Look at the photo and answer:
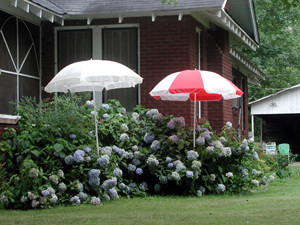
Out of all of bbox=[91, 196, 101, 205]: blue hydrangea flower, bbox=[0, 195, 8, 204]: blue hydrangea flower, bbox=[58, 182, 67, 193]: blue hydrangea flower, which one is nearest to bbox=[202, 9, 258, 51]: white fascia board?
bbox=[91, 196, 101, 205]: blue hydrangea flower

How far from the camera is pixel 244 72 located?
18.5 metres

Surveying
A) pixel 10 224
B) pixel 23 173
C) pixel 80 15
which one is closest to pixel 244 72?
pixel 80 15

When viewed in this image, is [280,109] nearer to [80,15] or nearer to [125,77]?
[80,15]

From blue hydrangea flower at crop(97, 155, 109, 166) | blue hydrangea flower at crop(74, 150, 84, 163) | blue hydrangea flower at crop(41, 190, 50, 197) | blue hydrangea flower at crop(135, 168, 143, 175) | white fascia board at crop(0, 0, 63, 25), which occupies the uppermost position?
white fascia board at crop(0, 0, 63, 25)

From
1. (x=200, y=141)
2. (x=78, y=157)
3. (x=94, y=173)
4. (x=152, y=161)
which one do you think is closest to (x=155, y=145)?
(x=152, y=161)

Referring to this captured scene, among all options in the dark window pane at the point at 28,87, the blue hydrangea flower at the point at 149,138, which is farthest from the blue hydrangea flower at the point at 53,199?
the dark window pane at the point at 28,87

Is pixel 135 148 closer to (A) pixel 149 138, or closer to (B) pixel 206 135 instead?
(A) pixel 149 138

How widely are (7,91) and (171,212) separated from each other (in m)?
4.85

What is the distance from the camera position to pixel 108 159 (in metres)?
7.61

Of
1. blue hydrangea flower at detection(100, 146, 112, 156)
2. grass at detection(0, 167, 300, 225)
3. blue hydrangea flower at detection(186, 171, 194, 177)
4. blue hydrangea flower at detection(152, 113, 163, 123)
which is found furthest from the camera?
blue hydrangea flower at detection(152, 113, 163, 123)

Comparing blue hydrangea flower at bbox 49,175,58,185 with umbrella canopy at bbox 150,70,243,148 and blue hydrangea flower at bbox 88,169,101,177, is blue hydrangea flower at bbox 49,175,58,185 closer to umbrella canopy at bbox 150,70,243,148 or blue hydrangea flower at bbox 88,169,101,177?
blue hydrangea flower at bbox 88,169,101,177

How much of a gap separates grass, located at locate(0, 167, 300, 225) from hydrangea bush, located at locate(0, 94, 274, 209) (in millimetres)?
343

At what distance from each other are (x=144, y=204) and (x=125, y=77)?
215 centimetres

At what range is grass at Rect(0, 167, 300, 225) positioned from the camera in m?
5.83
